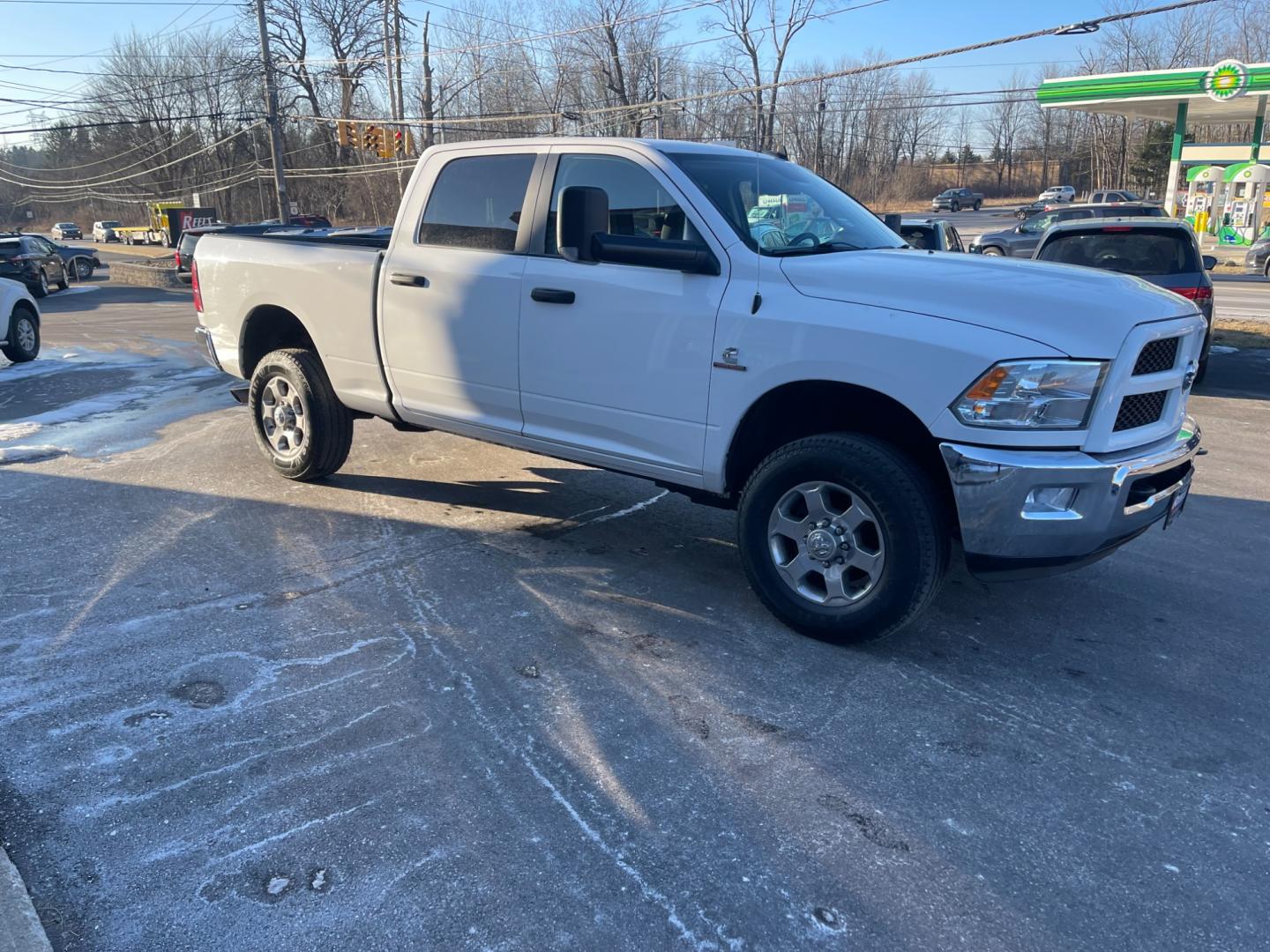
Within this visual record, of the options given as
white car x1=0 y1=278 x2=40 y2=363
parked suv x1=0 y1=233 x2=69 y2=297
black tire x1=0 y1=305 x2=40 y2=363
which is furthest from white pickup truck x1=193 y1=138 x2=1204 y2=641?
parked suv x1=0 y1=233 x2=69 y2=297

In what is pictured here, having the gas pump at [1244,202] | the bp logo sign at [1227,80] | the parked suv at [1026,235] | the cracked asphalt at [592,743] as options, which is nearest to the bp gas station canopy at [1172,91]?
the bp logo sign at [1227,80]

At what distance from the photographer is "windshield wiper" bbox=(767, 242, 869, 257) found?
4211 millimetres

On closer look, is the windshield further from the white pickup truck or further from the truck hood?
the truck hood

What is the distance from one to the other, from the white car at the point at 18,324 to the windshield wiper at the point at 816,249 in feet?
36.3

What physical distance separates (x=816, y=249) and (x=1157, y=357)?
152 centimetres

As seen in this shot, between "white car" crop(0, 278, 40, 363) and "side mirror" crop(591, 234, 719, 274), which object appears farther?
"white car" crop(0, 278, 40, 363)

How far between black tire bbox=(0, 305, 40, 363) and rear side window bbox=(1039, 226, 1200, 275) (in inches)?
474

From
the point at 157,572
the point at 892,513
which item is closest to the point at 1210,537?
the point at 892,513

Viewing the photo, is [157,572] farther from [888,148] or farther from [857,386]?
[888,148]

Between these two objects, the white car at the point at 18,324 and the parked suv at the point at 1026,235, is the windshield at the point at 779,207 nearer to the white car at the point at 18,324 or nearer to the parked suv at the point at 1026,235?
the white car at the point at 18,324

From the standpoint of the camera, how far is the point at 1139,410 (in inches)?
146

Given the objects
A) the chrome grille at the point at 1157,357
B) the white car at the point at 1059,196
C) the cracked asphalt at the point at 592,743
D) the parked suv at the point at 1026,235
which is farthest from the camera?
the white car at the point at 1059,196

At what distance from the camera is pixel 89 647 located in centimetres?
398

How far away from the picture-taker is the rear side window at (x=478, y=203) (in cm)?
491
